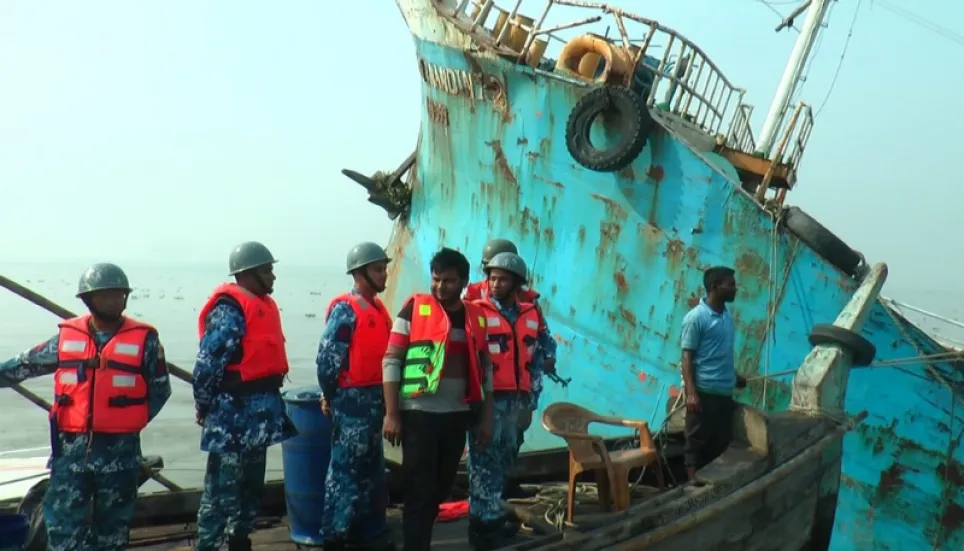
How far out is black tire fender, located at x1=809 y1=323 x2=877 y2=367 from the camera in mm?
4953

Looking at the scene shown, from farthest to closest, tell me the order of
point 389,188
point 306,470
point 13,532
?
point 389,188 < point 306,470 < point 13,532

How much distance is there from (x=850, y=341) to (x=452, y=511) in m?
2.85

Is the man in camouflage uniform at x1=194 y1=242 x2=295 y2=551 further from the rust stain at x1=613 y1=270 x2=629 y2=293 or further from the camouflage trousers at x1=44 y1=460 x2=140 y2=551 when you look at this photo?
the rust stain at x1=613 y1=270 x2=629 y2=293

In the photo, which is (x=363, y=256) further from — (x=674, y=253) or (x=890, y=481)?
(x=890, y=481)

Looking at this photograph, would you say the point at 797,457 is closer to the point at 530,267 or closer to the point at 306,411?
the point at 306,411

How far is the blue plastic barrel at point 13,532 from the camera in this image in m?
3.82

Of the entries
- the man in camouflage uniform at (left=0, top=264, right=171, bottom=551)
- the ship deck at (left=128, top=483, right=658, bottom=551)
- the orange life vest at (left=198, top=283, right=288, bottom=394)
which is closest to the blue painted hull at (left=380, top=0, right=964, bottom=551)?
the ship deck at (left=128, top=483, right=658, bottom=551)

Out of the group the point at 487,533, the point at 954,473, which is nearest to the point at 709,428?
the point at 487,533

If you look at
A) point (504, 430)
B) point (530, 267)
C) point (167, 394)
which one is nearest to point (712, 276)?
point (504, 430)

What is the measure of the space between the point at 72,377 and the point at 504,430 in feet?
7.08

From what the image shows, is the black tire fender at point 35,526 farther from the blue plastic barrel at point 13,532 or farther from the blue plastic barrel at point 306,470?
the blue plastic barrel at point 306,470

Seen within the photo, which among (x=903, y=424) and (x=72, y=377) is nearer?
(x=72, y=377)

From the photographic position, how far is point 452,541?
4.12m

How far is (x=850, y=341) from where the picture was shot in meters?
4.95
